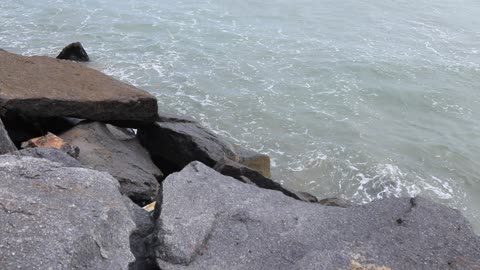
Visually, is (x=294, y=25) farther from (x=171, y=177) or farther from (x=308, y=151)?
(x=171, y=177)

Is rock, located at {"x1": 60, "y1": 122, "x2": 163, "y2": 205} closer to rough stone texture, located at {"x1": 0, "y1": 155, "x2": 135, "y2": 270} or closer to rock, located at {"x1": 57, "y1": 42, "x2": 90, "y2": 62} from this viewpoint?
rough stone texture, located at {"x1": 0, "y1": 155, "x2": 135, "y2": 270}

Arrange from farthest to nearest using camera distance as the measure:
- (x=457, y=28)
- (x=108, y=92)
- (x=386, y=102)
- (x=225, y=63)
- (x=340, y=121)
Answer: (x=457, y=28) < (x=225, y=63) < (x=386, y=102) < (x=340, y=121) < (x=108, y=92)

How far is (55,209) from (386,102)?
1023 centimetres

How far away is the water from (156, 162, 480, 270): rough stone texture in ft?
13.3

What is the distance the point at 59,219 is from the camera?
10.5ft

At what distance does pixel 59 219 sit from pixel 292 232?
1653mm

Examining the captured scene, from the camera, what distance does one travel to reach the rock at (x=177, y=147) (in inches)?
261

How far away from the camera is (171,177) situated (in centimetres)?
414

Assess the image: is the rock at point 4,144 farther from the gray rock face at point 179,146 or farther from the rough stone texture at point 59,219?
the gray rock face at point 179,146

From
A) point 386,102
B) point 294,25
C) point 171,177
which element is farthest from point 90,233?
point 294,25

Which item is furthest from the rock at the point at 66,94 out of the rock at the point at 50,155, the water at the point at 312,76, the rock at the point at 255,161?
the water at the point at 312,76

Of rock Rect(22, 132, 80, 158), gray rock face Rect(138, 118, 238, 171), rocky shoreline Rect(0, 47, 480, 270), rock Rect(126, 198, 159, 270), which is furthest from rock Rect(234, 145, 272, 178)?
rock Rect(126, 198, 159, 270)

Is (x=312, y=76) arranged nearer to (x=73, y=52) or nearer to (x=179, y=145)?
(x=73, y=52)

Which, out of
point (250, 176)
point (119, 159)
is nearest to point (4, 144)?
point (119, 159)
